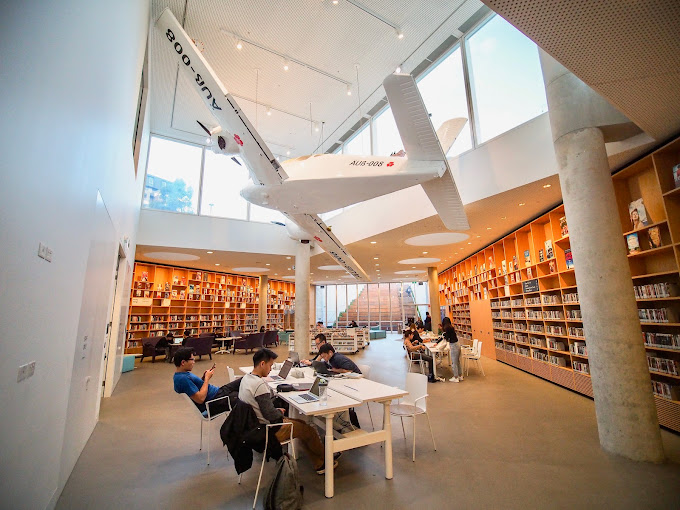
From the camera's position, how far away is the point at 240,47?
7039 mm

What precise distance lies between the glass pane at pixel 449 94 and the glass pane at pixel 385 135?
1368 millimetres

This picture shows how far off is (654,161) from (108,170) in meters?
6.64

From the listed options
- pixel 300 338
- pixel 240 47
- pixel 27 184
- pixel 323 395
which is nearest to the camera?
pixel 27 184

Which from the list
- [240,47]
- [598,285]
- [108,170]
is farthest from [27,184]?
[240,47]

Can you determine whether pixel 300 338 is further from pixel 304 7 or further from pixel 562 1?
pixel 562 1

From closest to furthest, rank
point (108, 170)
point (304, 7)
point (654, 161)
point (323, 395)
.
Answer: point (323, 395) → point (108, 170) → point (654, 161) → point (304, 7)

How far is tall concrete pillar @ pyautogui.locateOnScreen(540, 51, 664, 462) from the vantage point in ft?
10.1

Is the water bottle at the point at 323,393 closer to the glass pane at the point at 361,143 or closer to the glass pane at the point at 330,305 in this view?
the glass pane at the point at 361,143

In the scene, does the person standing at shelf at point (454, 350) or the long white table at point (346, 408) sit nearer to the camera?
the long white table at point (346, 408)

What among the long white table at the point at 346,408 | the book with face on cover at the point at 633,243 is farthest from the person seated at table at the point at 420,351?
the book with face on cover at the point at 633,243

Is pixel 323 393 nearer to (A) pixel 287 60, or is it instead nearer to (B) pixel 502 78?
(B) pixel 502 78

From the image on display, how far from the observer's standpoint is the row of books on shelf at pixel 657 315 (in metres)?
3.85

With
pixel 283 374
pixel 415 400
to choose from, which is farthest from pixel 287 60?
pixel 415 400

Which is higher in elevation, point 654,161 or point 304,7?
point 304,7
